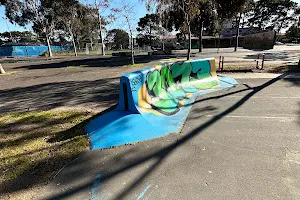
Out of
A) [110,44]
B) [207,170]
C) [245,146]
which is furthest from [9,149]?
[110,44]

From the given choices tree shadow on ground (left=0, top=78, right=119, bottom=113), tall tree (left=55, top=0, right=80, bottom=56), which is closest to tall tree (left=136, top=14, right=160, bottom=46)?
tall tree (left=55, top=0, right=80, bottom=56)

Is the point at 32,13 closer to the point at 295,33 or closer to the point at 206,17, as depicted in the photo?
the point at 206,17

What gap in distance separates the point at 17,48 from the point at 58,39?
46324 mm

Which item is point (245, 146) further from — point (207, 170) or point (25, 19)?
point (25, 19)

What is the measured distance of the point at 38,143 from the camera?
4.49 meters

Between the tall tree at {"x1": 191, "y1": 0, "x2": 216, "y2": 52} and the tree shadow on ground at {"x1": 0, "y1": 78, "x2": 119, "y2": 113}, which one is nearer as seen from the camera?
the tree shadow on ground at {"x1": 0, "y1": 78, "x2": 119, "y2": 113}

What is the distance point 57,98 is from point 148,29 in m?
51.4

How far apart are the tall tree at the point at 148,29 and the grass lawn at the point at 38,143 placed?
49.3 metres

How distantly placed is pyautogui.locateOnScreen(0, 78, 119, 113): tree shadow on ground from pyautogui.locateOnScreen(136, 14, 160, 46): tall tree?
45458mm

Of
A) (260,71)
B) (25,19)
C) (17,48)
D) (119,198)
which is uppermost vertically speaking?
(25,19)

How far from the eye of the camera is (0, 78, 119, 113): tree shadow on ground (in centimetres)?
739

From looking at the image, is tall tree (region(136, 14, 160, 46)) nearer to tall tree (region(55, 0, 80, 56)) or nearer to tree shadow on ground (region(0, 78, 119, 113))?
tall tree (region(55, 0, 80, 56))

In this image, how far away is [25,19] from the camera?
130 feet

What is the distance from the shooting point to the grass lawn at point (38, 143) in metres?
3.52
